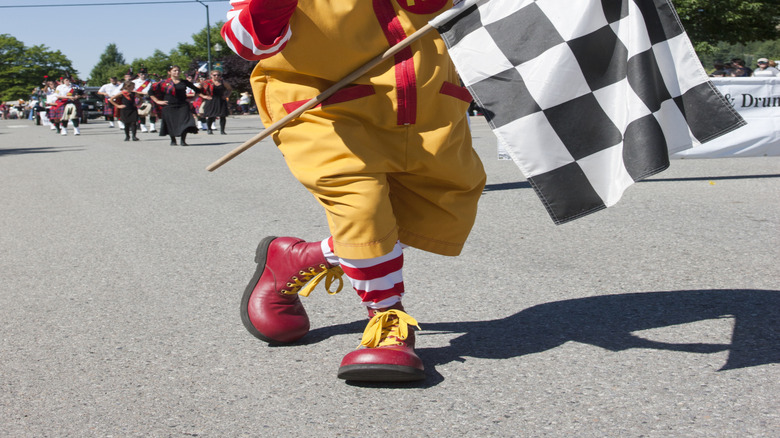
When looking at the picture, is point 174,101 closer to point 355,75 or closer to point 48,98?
point 48,98

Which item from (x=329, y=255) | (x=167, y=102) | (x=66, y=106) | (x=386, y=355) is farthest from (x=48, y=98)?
(x=386, y=355)

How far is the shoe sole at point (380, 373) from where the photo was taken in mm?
2469

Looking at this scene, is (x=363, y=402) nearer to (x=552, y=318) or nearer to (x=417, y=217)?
(x=417, y=217)

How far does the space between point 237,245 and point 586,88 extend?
3.00 meters

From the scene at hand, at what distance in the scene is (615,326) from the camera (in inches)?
121

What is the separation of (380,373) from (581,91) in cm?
109

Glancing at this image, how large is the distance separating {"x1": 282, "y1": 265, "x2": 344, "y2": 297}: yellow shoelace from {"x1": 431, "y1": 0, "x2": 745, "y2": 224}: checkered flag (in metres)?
0.82

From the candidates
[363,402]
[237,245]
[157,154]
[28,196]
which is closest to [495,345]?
[363,402]

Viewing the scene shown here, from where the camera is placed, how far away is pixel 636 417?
87.7 inches

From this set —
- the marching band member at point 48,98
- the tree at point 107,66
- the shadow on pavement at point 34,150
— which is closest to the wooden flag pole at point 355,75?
the shadow on pavement at point 34,150

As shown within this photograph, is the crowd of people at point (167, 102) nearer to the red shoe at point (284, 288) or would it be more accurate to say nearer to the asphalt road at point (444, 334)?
the asphalt road at point (444, 334)

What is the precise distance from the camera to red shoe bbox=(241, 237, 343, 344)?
115 inches

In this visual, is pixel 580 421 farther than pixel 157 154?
No

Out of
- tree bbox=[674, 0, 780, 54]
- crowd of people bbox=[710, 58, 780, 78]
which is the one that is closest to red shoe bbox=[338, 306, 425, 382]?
crowd of people bbox=[710, 58, 780, 78]
